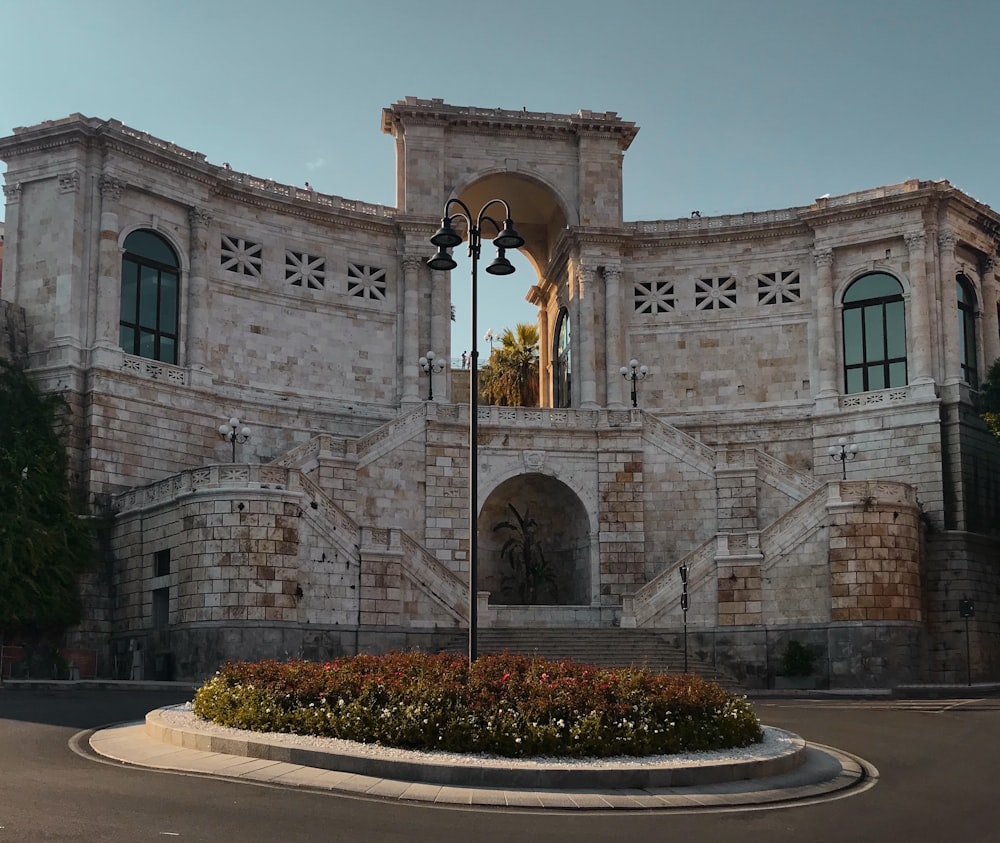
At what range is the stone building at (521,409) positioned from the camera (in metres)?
42.4

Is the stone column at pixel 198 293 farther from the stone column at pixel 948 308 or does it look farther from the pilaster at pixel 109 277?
the stone column at pixel 948 308

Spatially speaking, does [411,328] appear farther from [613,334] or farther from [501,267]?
[501,267]

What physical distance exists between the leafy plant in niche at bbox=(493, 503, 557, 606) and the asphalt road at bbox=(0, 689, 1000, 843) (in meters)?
30.5

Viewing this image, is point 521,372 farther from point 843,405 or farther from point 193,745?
point 193,745

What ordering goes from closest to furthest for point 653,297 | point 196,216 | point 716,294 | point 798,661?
point 798,661, point 196,216, point 716,294, point 653,297

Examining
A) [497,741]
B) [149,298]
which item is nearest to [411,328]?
[149,298]

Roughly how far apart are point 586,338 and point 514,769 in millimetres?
40079

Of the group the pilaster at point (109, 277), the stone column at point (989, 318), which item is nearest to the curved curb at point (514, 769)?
the pilaster at point (109, 277)

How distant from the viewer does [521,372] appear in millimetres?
72938

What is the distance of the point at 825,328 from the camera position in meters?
55.5

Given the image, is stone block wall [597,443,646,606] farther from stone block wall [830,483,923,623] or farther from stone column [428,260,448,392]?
stone block wall [830,483,923,623]

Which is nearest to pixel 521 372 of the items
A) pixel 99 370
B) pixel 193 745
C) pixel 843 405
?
pixel 843 405

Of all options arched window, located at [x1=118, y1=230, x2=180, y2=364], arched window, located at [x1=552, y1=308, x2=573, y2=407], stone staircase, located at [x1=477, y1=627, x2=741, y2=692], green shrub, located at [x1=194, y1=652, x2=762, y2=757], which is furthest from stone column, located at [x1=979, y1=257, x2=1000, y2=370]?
green shrub, located at [x1=194, y1=652, x2=762, y2=757]

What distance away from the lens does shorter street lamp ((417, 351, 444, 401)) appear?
52.3 meters
